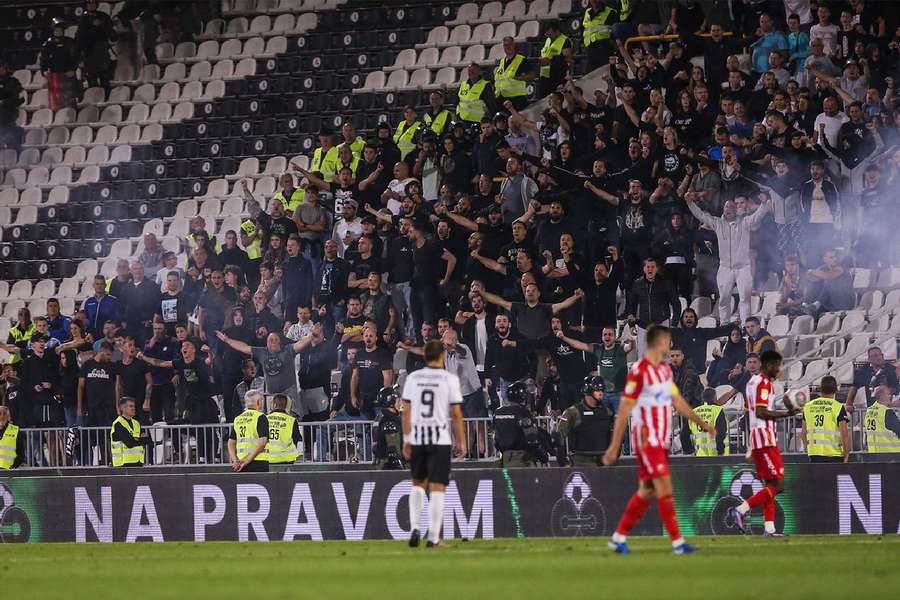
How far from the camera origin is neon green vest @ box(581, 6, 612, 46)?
81.9 ft

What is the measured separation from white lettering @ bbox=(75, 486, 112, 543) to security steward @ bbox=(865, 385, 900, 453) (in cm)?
987

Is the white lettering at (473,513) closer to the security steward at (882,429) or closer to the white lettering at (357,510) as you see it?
the white lettering at (357,510)

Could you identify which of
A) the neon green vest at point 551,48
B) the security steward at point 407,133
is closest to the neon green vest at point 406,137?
the security steward at point 407,133

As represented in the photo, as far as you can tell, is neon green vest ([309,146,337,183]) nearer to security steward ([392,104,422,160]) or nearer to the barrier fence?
security steward ([392,104,422,160])

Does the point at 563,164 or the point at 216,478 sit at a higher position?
the point at 563,164

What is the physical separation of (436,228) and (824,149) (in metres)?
5.85

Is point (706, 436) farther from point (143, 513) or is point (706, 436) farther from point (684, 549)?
point (143, 513)

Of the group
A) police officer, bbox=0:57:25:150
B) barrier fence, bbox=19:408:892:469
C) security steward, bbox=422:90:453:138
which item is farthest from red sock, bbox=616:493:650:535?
police officer, bbox=0:57:25:150

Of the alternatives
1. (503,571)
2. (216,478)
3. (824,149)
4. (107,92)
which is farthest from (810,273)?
(107,92)

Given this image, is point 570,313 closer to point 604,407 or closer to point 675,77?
point 604,407

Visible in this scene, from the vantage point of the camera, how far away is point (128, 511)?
19875 mm

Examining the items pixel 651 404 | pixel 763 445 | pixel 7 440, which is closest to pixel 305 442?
pixel 7 440

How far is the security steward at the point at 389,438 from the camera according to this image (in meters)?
19.9

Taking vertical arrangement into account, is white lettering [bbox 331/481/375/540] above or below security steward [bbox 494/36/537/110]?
below
